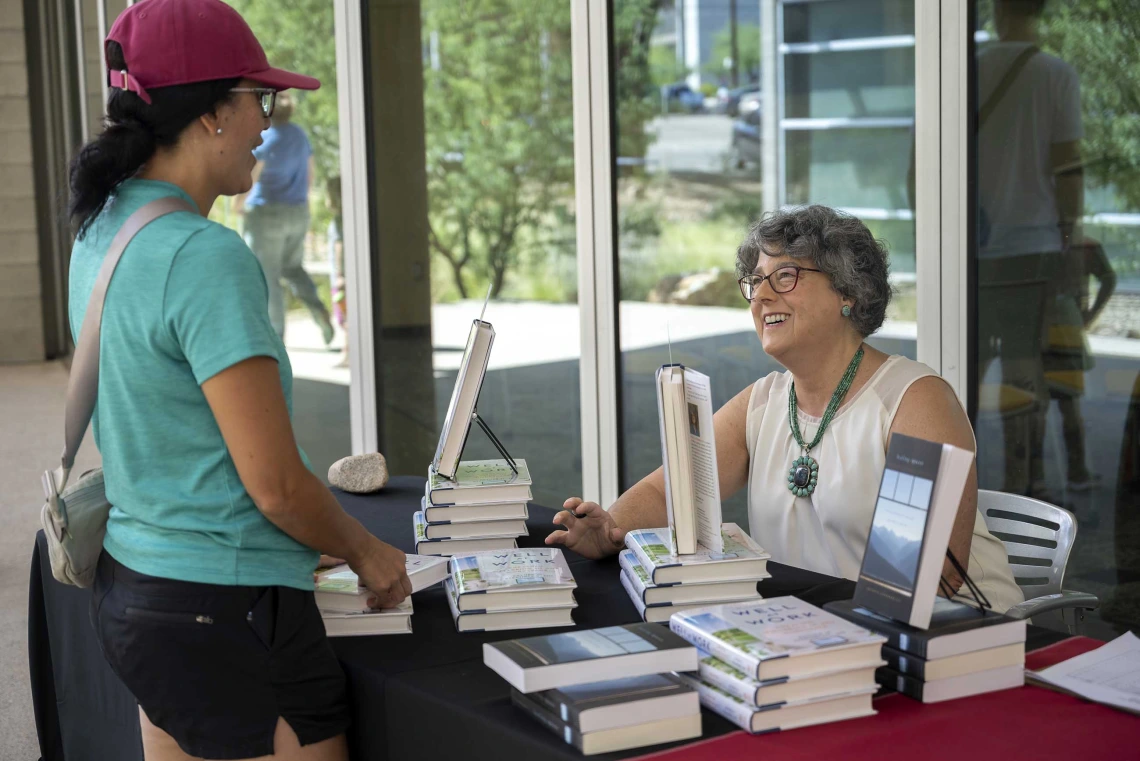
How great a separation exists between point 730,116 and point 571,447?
1689 millimetres

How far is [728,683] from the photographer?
136 cm

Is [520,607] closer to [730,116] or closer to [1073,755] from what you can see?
[1073,755]

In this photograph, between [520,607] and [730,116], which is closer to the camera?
[520,607]

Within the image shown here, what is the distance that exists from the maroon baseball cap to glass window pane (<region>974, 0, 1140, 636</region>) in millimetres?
2030

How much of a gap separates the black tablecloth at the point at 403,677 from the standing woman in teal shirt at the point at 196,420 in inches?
5.0

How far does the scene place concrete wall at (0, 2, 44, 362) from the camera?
10633 millimetres

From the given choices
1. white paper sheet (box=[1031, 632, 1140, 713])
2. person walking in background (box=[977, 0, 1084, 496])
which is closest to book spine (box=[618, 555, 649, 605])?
white paper sheet (box=[1031, 632, 1140, 713])

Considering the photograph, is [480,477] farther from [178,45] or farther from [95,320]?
[178,45]

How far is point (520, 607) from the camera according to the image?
1.74 metres

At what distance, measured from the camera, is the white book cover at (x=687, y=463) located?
Result: 173cm

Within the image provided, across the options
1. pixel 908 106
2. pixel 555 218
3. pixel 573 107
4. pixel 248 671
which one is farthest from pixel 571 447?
pixel 248 671

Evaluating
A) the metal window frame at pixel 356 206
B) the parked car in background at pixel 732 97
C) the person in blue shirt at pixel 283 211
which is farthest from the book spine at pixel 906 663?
the person in blue shirt at pixel 283 211

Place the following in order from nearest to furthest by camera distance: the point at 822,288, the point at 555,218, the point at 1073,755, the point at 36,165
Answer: the point at 1073,755 < the point at 822,288 < the point at 555,218 < the point at 36,165

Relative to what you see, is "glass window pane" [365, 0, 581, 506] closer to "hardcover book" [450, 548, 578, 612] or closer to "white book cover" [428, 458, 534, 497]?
"white book cover" [428, 458, 534, 497]
